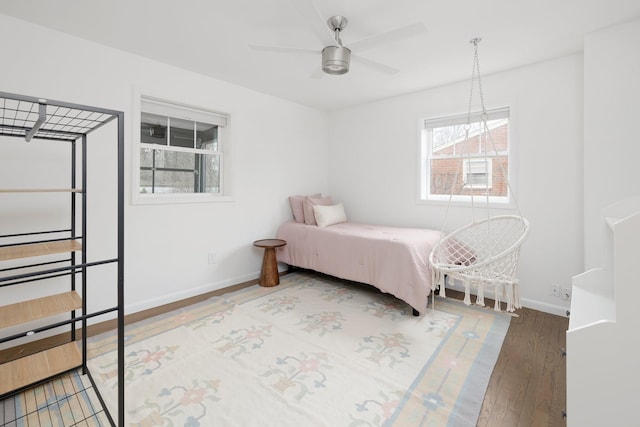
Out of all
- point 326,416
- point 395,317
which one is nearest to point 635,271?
point 326,416

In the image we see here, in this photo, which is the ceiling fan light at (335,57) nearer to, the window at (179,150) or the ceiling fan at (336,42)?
the ceiling fan at (336,42)

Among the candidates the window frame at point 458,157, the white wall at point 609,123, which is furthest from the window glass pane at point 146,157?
the white wall at point 609,123

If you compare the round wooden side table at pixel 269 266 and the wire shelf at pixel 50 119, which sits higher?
the wire shelf at pixel 50 119

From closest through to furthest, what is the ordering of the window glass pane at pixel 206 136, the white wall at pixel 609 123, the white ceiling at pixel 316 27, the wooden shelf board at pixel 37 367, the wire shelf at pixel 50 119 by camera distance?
the wire shelf at pixel 50 119, the wooden shelf board at pixel 37 367, the white ceiling at pixel 316 27, the white wall at pixel 609 123, the window glass pane at pixel 206 136

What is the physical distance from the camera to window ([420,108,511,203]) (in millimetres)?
3238

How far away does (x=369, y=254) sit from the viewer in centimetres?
303

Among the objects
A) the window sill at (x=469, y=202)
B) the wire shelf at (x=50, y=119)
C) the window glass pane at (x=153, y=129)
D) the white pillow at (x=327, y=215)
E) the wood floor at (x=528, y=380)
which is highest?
the window glass pane at (x=153, y=129)

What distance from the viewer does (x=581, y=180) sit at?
267 cm

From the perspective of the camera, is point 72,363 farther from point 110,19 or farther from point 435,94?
point 435,94

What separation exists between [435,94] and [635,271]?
3099 mm

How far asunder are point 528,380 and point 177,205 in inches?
126

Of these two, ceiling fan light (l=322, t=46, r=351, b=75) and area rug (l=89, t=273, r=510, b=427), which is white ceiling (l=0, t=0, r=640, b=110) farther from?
area rug (l=89, t=273, r=510, b=427)

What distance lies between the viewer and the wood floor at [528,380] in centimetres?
156

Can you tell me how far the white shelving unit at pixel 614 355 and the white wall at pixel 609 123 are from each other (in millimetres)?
1629
